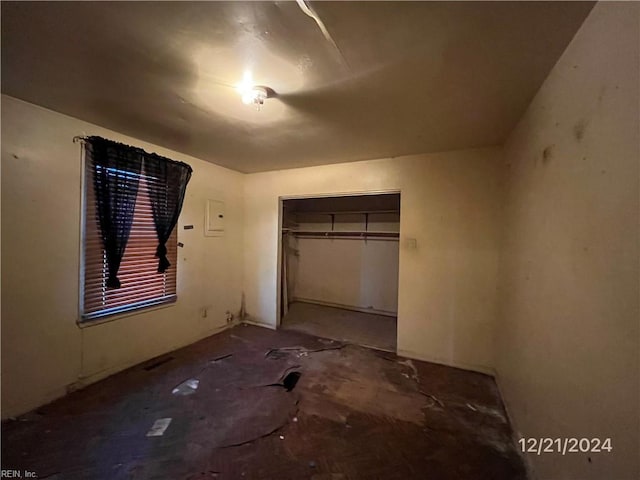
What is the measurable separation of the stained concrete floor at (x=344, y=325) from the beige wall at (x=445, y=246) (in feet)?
1.96

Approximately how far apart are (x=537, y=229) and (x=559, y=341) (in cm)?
67

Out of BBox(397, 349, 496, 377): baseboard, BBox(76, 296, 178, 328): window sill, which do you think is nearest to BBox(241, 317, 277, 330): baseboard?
BBox(76, 296, 178, 328): window sill

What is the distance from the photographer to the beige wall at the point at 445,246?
2.71 metres

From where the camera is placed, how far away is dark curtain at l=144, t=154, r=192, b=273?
110 inches

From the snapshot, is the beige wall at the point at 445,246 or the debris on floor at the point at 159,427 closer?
the debris on floor at the point at 159,427

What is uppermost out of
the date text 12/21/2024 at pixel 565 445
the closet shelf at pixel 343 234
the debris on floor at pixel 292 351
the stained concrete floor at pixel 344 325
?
the closet shelf at pixel 343 234

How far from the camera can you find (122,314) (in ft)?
8.50

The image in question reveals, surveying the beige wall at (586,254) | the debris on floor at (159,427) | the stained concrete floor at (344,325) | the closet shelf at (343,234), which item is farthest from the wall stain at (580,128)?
the closet shelf at (343,234)

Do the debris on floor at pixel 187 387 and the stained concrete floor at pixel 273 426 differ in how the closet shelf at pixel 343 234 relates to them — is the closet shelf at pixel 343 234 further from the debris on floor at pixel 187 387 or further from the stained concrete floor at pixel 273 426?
the debris on floor at pixel 187 387

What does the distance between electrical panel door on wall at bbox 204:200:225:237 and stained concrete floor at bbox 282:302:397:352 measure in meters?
1.76

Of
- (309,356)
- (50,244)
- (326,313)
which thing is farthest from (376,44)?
(326,313)

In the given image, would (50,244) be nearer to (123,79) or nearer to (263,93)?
(123,79)

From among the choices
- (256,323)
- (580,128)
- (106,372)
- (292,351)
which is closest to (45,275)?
(106,372)

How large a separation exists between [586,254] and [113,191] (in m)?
3.33
